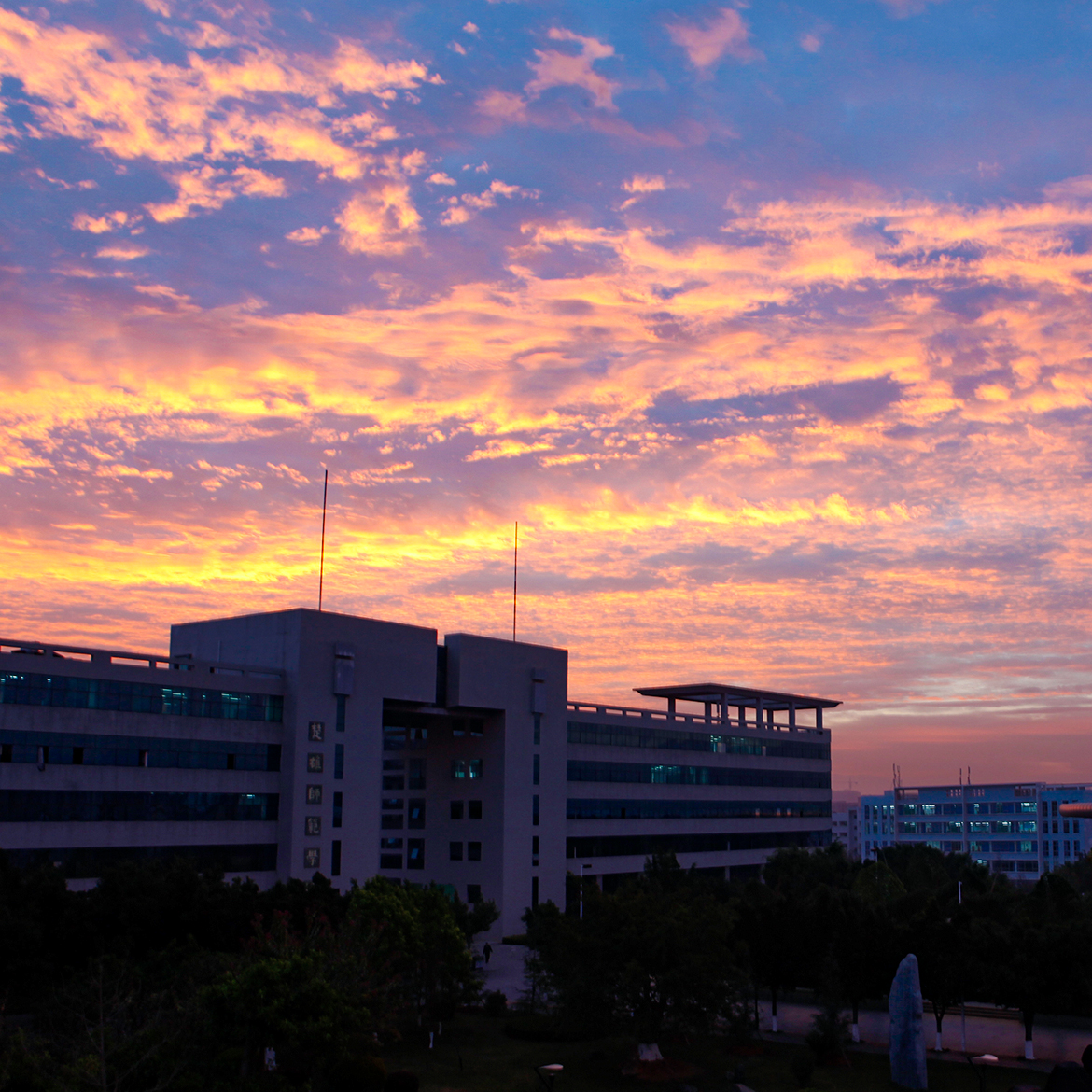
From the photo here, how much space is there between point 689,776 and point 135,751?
63424mm

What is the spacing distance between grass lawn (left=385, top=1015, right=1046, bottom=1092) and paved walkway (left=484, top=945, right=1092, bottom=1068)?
3.45 metres

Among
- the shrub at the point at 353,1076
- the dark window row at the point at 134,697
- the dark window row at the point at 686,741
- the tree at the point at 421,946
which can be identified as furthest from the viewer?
the dark window row at the point at 686,741

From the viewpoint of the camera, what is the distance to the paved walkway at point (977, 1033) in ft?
169

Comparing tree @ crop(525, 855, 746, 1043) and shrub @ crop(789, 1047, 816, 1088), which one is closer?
shrub @ crop(789, 1047, 816, 1088)

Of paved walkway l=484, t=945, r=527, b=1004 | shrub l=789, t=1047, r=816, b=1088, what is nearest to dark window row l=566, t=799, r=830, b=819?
paved walkway l=484, t=945, r=527, b=1004

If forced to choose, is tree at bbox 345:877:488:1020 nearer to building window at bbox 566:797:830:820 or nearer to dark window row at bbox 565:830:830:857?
dark window row at bbox 565:830:830:857

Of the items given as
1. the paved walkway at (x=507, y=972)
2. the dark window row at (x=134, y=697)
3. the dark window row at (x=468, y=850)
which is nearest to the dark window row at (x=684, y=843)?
the dark window row at (x=468, y=850)

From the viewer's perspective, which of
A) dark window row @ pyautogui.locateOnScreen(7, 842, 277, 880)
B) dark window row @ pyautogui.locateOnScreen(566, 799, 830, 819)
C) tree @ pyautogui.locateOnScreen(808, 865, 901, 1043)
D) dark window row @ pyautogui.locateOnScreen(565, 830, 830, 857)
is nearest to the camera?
tree @ pyautogui.locateOnScreen(808, 865, 901, 1043)

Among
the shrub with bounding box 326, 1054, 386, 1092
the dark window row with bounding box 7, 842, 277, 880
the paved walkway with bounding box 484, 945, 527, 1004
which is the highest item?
the dark window row with bounding box 7, 842, 277, 880

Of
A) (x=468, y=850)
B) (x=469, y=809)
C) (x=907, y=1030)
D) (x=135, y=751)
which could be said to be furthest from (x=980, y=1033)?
(x=135, y=751)

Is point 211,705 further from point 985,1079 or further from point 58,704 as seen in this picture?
point 985,1079

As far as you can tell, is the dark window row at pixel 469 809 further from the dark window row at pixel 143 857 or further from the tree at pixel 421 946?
the tree at pixel 421 946

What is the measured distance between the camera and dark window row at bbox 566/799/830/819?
350ft

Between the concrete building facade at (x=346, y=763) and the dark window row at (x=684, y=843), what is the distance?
26cm
